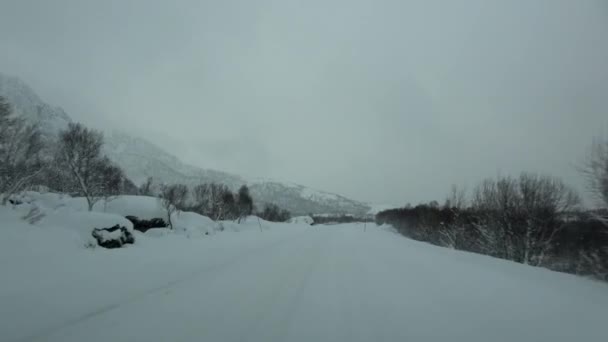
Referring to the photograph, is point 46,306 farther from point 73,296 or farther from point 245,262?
point 245,262

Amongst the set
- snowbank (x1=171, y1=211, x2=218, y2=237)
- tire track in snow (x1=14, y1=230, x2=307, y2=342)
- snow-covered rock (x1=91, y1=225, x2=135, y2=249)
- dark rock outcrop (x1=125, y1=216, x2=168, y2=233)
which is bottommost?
dark rock outcrop (x1=125, y1=216, x2=168, y2=233)

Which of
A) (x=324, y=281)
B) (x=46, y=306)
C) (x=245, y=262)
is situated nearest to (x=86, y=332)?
(x=46, y=306)

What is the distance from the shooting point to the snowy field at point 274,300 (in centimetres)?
350

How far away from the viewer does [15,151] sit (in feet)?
52.0

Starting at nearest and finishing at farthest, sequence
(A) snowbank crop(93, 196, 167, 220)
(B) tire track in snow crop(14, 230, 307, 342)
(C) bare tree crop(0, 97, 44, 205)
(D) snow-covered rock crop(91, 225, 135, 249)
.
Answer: (B) tire track in snow crop(14, 230, 307, 342), (D) snow-covered rock crop(91, 225, 135, 249), (C) bare tree crop(0, 97, 44, 205), (A) snowbank crop(93, 196, 167, 220)

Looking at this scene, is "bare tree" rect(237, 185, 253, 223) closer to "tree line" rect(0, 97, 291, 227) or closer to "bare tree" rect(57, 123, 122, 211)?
"tree line" rect(0, 97, 291, 227)

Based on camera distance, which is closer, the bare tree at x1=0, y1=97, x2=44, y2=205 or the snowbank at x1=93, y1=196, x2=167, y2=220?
the bare tree at x1=0, y1=97, x2=44, y2=205

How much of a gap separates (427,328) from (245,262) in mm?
6439

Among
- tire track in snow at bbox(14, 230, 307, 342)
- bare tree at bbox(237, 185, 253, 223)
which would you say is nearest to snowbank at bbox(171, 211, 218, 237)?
tire track in snow at bbox(14, 230, 307, 342)

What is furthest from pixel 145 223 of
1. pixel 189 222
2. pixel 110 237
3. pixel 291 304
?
pixel 291 304

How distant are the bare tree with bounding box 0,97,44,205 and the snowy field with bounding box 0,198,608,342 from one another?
10.4 meters

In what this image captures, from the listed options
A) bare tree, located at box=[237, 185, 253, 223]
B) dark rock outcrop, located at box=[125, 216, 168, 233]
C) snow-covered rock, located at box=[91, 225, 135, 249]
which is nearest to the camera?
snow-covered rock, located at box=[91, 225, 135, 249]

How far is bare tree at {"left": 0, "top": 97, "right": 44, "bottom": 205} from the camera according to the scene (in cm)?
1392

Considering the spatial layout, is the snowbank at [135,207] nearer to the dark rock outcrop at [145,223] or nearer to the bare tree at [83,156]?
the dark rock outcrop at [145,223]
